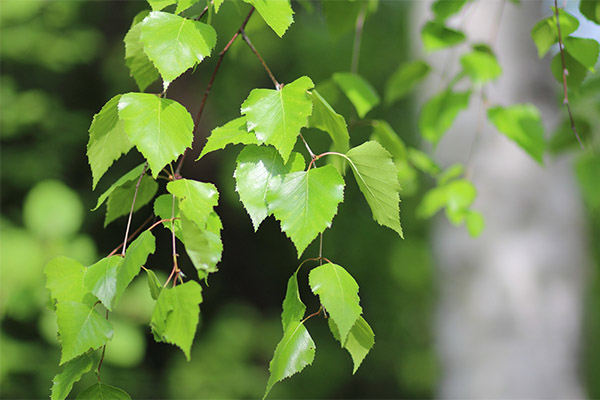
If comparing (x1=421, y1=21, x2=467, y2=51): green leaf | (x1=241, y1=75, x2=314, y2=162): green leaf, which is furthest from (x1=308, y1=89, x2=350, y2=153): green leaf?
(x1=421, y1=21, x2=467, y2=51): green leaf

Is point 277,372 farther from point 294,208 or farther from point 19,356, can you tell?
point 19,356

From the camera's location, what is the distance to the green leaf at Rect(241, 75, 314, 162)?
38 cm

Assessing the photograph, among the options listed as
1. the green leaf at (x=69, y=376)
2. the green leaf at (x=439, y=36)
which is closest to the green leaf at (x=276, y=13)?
the green leaf at (x=69, y=376)

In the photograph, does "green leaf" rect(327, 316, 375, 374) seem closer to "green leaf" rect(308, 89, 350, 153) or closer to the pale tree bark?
"green leaf" rect(308, 89, 350, 153)

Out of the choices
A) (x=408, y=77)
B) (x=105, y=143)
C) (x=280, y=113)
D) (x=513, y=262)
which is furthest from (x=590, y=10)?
(x=513, y=262)

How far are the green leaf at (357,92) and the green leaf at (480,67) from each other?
14cm

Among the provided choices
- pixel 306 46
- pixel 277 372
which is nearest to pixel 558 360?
pixel 277 372

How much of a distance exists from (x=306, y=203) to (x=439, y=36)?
47 cm

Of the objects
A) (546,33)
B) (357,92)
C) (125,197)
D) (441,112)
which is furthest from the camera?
(441,112)

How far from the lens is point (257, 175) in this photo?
386mm

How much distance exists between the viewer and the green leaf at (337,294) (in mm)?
371

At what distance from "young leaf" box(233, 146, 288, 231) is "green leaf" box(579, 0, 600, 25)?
16.2 inches

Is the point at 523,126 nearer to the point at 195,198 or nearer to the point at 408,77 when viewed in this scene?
the point at 408,77

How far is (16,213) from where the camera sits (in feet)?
7.89
